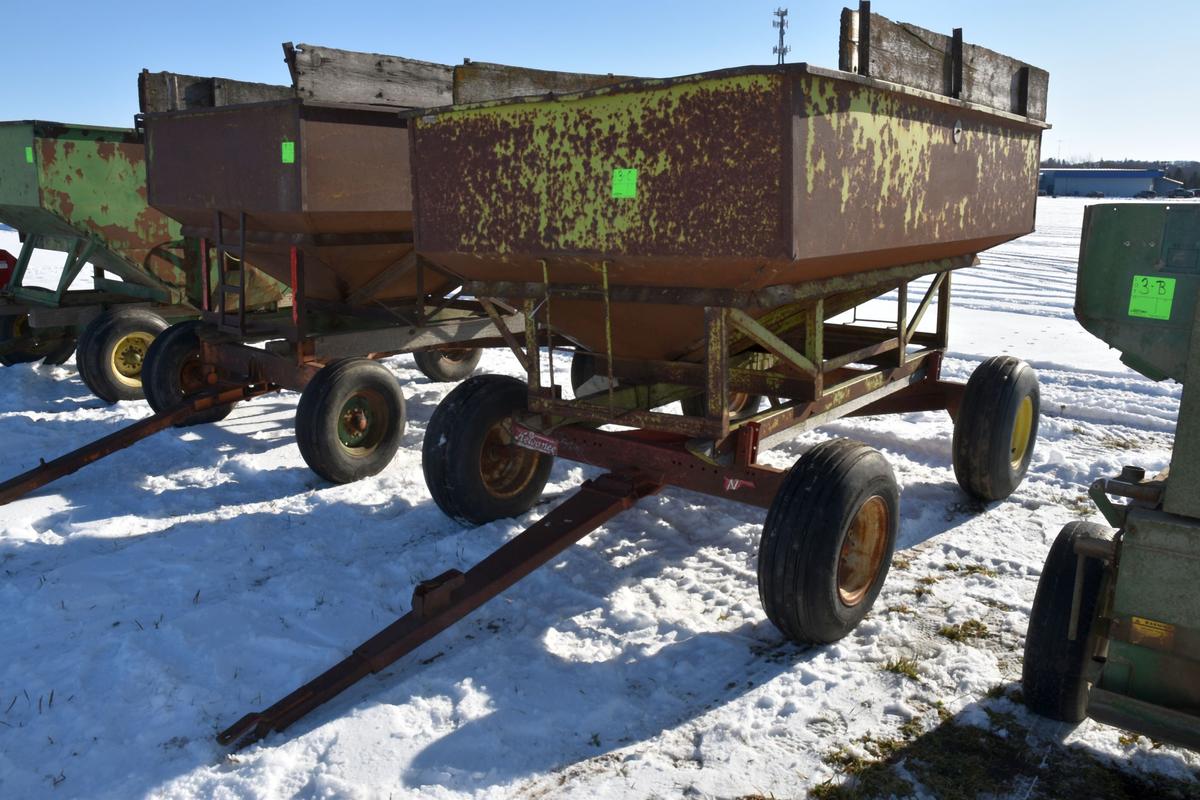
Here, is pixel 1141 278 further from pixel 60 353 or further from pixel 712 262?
pixel 60 353

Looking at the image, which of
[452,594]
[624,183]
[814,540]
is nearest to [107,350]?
[452,594]

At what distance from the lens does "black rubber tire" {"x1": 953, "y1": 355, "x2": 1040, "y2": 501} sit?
504cm

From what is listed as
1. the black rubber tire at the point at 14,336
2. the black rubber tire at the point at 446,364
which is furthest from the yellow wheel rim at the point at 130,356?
the black rubber tire at the point at 446,364

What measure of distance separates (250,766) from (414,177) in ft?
8.31

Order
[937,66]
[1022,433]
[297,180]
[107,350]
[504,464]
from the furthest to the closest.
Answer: [107,350] < [1022,433] < [297,180] < [504,464] < [937,66]

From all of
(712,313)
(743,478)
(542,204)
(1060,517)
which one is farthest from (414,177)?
(1060,517)

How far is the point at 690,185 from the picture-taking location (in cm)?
332

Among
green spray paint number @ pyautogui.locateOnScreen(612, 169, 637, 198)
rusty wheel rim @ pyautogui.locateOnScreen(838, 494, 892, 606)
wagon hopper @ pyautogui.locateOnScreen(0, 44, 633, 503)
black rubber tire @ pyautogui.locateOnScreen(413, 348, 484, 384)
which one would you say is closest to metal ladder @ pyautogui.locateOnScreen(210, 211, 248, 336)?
wagon hopper @ pyautogui.locateOnScreen(0, 44, 633, 503)

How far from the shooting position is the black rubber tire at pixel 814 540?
346 centimetres

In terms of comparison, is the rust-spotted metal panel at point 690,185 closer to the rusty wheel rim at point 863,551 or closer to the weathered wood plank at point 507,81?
the weathered wood plank at point 507,81

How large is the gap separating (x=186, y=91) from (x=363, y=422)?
2.87 metres

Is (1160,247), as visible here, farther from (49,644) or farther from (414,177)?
(49,644)

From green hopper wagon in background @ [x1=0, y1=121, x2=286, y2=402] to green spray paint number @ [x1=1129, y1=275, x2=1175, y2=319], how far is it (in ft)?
22.0

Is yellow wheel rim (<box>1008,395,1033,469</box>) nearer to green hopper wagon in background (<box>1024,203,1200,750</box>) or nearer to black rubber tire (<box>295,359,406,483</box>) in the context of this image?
green hopper wagon in background (<box>1024,203,1200,750</box>)
